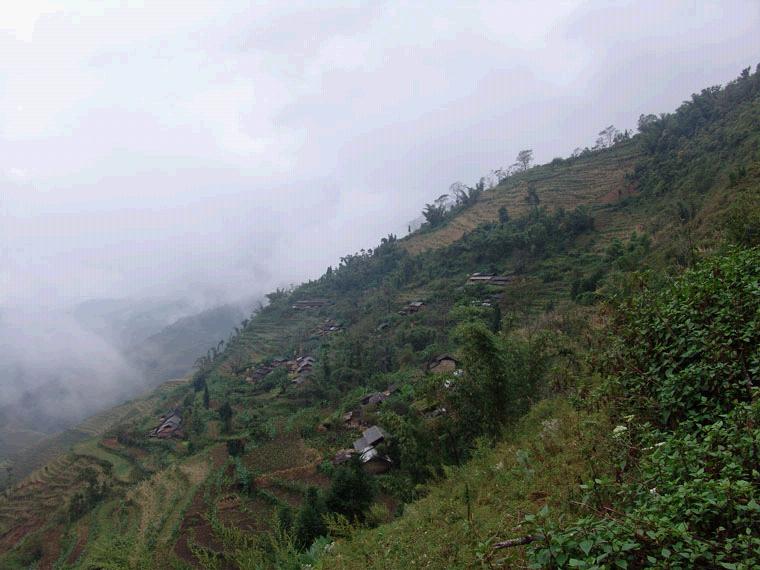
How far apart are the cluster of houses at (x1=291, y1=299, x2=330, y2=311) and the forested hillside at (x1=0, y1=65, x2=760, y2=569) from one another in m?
0.60

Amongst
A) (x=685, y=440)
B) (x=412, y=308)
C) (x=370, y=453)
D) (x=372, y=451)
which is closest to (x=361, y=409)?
(x=372, y=451)

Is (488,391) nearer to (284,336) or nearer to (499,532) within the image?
(499,532)

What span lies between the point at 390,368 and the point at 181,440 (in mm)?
21228

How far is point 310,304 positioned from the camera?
77562 mm

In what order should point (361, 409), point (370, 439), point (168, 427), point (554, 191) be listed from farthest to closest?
point (554, 191), point (168, 427), point (361, 409), point (370, 439)

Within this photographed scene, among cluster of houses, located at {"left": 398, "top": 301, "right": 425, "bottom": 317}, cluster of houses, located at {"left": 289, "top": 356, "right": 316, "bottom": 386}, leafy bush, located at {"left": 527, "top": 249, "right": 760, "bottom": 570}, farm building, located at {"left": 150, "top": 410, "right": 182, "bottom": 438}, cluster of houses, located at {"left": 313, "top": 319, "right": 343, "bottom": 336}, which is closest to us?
leafy bush, located at {"left": 527, "top": 249, "right": 760, "bottom": 570}

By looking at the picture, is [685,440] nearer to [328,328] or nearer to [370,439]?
[370,439]

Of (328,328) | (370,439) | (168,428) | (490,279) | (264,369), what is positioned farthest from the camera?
(328,328)

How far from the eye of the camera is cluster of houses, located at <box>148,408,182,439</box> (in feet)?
133

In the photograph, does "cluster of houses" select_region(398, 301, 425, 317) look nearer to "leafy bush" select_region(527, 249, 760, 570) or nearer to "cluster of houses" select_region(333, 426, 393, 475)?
"cluster of houses" select_region(333, 426, 393, 475)

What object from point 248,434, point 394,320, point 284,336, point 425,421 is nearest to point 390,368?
point 394,320

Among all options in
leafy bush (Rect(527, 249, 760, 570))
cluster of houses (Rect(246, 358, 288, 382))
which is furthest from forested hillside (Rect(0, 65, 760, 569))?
cluster of houses (Rect(246, 358, 288, 382))

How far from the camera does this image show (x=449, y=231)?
7600 centimetres

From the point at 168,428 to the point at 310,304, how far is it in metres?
38.6
